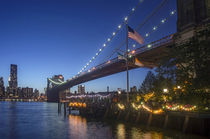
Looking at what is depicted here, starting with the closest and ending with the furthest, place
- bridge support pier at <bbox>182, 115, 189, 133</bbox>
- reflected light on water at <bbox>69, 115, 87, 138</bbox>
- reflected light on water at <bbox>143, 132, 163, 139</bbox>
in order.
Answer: bridge support pier at <bbox>182, 115, 189, 133</bbox>, reflected light on water at <bbox>143, 132, 163, 139</bbox>, reflected light on water at <bbox>69, 115, 87, 138</bbox>

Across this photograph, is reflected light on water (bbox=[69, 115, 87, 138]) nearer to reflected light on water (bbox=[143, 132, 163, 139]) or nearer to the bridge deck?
reflected light on water (bbox=[143, 132, 163, 139])

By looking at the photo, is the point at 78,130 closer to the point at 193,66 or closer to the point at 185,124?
the point at 185,124

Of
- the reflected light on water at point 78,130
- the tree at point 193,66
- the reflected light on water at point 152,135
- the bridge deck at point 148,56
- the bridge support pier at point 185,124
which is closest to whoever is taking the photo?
the tree at point 193,66

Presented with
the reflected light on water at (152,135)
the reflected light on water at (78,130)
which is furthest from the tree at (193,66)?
the reflected light on water at (78,130)

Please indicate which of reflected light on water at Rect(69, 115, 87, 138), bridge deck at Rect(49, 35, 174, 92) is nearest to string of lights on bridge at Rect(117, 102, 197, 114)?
reflected light on water at Rect(69, 115, 87, 138)

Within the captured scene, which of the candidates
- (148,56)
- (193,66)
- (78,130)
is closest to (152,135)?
(193,66)

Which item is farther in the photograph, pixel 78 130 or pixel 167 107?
pixel 78 130

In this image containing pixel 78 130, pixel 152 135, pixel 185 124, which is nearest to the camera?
pixel 185 124

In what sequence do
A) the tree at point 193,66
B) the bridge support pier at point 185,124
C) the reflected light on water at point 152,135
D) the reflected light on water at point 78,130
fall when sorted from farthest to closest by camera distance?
the reflected light on water at point 78,130 → the reflected light on water at point 152,135 → the bridge support pier at point 185,124 → the tree at point 193,66

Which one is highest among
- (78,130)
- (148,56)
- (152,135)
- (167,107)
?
(148,56)

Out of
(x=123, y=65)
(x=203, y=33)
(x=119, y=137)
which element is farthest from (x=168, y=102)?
(x=123, y=65)

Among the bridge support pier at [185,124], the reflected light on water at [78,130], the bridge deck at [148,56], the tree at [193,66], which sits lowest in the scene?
the reflected light on water at [78,130]

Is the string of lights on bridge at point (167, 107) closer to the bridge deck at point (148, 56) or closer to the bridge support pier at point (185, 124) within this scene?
the bridge support pier at point (185, 124)

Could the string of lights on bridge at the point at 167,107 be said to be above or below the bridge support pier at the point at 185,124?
above
